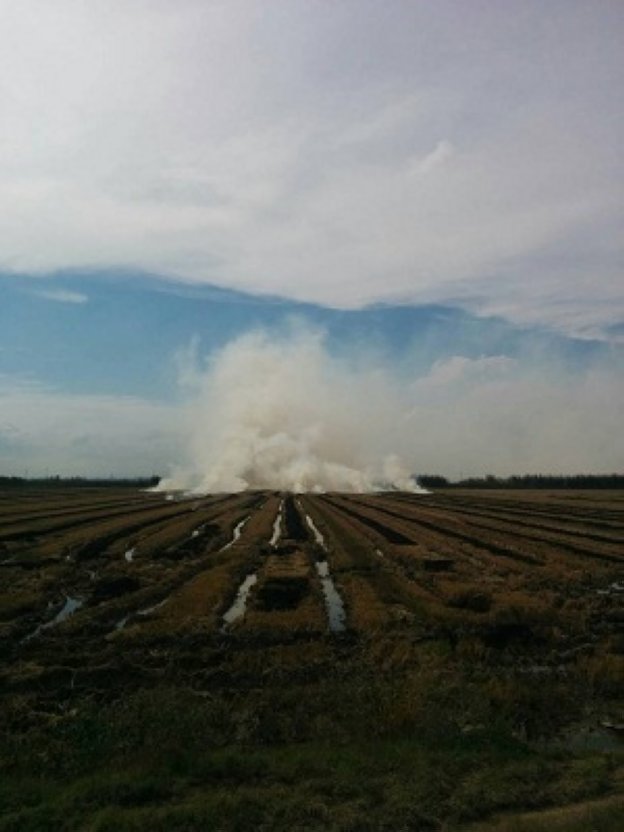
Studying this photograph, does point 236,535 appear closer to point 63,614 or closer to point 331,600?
point 331,600

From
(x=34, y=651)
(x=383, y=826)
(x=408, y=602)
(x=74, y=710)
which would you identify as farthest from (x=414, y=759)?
(x=408, y=602)

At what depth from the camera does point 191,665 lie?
24.0m

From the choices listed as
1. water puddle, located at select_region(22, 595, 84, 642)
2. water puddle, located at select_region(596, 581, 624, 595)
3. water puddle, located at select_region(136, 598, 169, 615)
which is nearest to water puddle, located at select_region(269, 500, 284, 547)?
water puddle, located at select_region(136, 598, 169, 615)

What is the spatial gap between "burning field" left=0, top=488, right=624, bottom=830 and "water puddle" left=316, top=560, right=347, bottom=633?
0.19 m

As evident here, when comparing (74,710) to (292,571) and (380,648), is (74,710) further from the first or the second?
(292,571)

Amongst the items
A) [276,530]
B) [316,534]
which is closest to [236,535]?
[276,530]

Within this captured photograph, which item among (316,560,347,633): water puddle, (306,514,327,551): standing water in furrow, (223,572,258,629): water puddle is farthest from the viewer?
(306,514,327,551): standing water in furrow

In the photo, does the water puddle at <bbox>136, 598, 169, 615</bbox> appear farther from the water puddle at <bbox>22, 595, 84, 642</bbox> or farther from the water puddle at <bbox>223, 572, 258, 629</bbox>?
the water puddle at <bbox>223, 572, 258, 629</bbox>

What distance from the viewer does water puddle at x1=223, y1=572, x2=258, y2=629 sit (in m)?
31.2

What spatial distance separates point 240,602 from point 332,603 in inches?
164

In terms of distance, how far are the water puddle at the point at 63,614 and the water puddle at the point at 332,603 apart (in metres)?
10.6

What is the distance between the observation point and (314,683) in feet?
71.3

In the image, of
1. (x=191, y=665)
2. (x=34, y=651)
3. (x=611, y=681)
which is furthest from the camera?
(x=34, y=651)

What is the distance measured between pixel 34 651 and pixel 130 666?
463 centimetres
